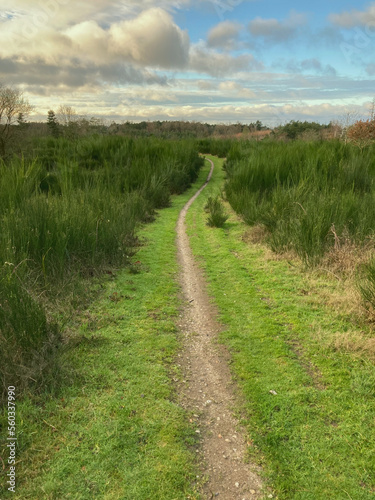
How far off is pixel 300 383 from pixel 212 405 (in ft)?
2.85

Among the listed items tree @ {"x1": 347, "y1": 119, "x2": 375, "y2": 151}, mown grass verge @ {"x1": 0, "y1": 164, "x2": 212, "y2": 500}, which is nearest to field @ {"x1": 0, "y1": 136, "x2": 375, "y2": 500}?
mown grass verge @ {"x1": 0, "y1": 164, "x2": 212, "y2": 500}

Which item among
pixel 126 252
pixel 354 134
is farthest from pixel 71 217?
pixel 354 134

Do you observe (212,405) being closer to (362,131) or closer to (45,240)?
(45,240)

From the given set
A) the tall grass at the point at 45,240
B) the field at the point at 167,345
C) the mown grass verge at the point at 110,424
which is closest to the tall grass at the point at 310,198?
the field at the point at 167,345

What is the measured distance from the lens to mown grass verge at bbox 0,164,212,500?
210cm

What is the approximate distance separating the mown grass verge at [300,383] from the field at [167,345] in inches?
0.5

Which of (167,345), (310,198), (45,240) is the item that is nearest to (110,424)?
(167,345)

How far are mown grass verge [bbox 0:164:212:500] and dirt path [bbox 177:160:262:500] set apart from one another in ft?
0.42

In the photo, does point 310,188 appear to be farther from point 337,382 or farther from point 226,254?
point 337,382

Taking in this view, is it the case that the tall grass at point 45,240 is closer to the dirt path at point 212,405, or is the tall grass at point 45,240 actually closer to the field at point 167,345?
the field at point 167,345

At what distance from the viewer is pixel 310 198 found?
6676 mm

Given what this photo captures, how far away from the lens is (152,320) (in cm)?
416

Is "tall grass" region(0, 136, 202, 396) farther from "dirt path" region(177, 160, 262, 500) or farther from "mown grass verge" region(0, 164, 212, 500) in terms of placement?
"dirt path" region(177, 160, 262, 500)

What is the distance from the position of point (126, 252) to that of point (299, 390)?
4.22 m
